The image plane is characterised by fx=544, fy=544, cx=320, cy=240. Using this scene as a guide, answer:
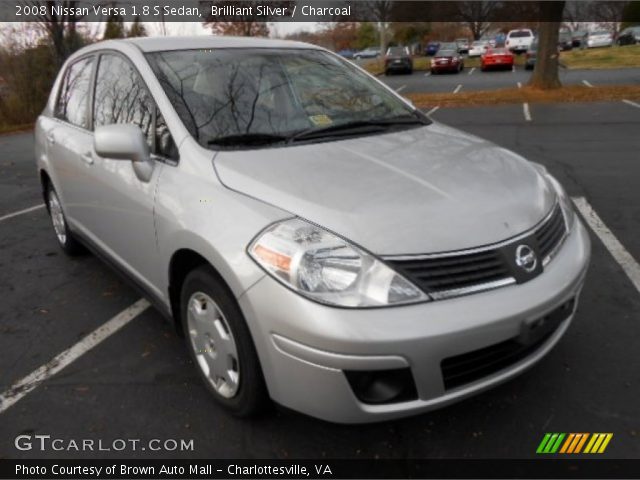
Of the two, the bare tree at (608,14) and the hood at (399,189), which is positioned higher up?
the bare tree at (608,14)

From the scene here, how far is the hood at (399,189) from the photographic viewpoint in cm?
208

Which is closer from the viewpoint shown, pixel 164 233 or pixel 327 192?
pixel 327 192

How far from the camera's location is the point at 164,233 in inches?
102

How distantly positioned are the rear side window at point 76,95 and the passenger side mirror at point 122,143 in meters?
1.14

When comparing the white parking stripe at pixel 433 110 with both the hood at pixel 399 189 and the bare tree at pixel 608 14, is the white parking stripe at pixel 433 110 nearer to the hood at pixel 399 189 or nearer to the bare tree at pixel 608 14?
the hood at pixel 399 189

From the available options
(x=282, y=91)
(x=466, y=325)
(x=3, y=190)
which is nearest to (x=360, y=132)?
(x=282, y=91)

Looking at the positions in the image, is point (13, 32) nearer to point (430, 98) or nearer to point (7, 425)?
point (430, 98)

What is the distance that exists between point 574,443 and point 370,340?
3.60 feet

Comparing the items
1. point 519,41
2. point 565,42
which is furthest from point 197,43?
point 565,42

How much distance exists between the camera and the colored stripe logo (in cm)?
225

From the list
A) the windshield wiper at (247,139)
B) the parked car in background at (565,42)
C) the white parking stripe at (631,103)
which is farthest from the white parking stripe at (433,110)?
the parked car in background at (565,42)

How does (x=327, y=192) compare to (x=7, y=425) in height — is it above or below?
above

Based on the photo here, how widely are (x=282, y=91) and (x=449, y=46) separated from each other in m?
30.9

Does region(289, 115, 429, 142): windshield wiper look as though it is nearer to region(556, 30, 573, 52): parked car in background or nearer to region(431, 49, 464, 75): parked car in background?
region(431, 49, 464, 75): parked car in background
